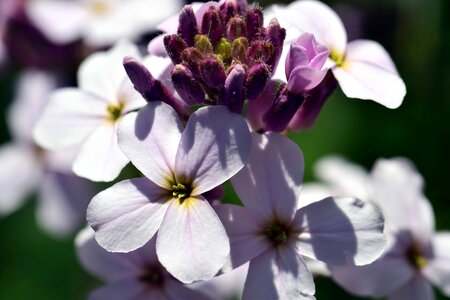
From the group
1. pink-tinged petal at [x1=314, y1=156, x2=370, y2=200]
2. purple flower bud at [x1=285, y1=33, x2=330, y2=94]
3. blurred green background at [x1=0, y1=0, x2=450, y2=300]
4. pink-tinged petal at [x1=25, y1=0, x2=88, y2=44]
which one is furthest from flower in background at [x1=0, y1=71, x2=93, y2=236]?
purple flower bud at [x1=285, y1=33, x2=330, y2=94]

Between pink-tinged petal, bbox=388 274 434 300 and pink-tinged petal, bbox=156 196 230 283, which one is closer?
pink-tinged petal, bbox=156 196 230 283

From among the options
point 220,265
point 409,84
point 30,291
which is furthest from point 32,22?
point 220,265

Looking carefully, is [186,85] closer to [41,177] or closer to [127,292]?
[127,292]

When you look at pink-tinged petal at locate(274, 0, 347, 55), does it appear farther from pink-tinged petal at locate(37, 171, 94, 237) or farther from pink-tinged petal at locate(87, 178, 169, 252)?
pink-tinged petal at locate(37, 171, 94, 237)

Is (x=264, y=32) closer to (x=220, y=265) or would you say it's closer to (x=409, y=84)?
(x=220, y=265)

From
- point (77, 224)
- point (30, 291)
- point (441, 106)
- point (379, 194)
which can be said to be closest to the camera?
point (379, 194)
